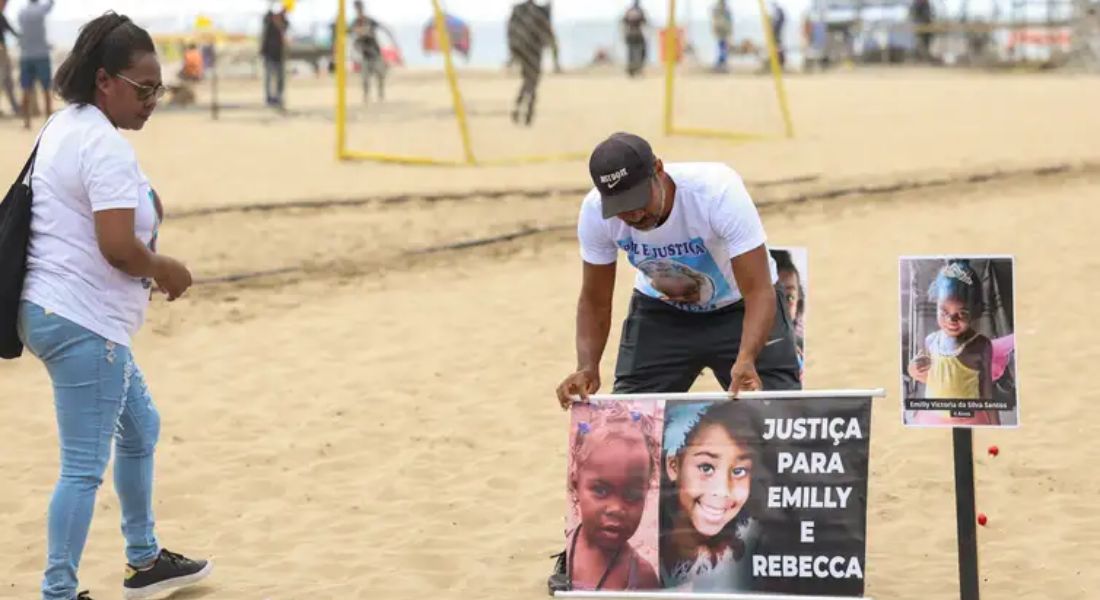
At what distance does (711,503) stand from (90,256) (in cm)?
187

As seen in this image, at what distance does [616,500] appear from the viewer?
4906 mm

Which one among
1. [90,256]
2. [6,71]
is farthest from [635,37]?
[90,256]

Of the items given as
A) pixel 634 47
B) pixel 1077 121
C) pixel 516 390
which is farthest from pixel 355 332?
pixel 634 47

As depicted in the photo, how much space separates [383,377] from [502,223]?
5.27 metres

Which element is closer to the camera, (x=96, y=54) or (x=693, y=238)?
(x=96, y=54)

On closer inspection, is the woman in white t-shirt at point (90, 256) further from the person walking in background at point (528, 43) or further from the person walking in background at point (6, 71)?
the person walking in background at point (6, 71)

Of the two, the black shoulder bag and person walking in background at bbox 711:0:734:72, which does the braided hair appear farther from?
person walking in background at bbox 711:0:734:72

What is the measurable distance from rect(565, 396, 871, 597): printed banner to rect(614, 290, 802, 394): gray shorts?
1.48ft

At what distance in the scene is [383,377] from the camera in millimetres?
9078

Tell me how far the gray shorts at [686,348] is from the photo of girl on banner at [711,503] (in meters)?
0.45

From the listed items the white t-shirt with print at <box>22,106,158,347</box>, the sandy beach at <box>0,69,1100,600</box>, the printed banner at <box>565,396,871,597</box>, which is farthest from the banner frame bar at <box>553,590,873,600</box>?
the white t-shirt with print at <box>22,106,158,347</box>

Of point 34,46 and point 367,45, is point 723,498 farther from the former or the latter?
point 367,45

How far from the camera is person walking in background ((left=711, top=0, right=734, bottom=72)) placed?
1160 inches

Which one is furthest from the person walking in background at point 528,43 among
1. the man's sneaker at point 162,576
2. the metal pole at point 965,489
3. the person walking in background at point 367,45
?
the metal pole at point 965,489
